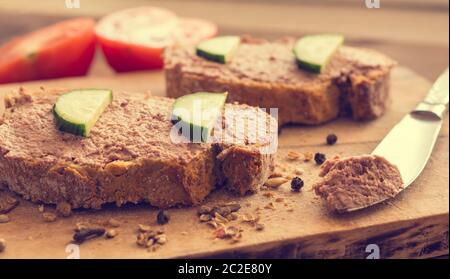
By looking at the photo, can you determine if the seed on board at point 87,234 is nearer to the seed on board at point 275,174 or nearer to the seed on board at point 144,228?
the seed on board at point 144,228

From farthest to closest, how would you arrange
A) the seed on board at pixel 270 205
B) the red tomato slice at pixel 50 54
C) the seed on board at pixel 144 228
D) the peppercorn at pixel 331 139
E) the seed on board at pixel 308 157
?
the red tomato slice at pixel 50 54 < the peppercorn at pixel 331 139 < the seed on board at pixel 308 157 < the seed on board at pixel 270 205 < the seed on board at pixel 144 228

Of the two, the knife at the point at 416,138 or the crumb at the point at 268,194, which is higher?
the knife at the point at 416,138

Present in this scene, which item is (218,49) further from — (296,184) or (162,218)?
(162,218)

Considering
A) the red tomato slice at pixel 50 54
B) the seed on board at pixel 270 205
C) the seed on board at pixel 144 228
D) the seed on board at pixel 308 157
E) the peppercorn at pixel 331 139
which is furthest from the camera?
the red tomato slice at pixel 50 54

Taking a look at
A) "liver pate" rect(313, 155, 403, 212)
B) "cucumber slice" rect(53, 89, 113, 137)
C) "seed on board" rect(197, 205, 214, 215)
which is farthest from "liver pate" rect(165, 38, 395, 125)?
"seed on board" rect(197, 205, 214, 215)

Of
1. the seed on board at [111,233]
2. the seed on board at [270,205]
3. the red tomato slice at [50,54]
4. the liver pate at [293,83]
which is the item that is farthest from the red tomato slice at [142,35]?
the seed on board at [111,233]

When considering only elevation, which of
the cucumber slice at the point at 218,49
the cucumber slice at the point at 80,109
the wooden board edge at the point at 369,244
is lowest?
the wooden board edge at the point at 369,244
